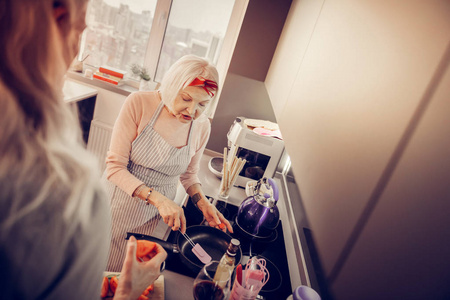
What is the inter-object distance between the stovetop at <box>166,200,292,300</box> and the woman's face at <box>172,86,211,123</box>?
514 mm

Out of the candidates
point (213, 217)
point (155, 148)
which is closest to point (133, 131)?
point (155, 148)

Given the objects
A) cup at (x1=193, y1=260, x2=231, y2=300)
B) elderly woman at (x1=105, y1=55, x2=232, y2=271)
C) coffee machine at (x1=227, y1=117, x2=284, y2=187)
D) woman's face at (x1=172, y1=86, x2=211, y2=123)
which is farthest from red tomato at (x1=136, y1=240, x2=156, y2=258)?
coffee machine at (x1=227, y1=117, x2=284, y2=187)

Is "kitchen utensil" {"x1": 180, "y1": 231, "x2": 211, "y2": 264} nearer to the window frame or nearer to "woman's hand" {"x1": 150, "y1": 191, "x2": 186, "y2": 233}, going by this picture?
"woman's hand" {"x1": 150, "y1": 191, "x2": 186, "y2": 233}

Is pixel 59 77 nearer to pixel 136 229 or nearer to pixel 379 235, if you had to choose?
pixel 379 235

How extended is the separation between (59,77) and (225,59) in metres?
2.13

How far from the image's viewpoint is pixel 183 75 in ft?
3.98

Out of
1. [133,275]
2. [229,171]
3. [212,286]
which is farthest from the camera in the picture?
[229,171]

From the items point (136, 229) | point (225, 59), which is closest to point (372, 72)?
point (136, 229)

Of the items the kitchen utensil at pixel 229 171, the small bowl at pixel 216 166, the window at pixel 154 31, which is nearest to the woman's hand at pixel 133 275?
the kitchen utensil at pixel 229 171

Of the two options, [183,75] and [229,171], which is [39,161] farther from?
[229,171]

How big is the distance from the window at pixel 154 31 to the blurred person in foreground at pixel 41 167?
2336 mm

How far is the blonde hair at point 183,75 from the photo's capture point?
1213 millimetres

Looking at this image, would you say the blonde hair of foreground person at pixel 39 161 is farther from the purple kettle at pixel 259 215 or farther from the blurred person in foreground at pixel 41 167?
the purple kettle at pixel 259 215

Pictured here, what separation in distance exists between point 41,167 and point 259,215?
3.16 feet
